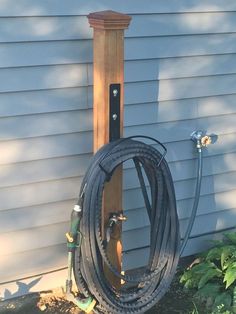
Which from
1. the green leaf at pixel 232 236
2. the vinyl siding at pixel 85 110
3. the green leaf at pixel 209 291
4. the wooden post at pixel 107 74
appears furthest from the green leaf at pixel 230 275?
the wooden post at pixel 107 74

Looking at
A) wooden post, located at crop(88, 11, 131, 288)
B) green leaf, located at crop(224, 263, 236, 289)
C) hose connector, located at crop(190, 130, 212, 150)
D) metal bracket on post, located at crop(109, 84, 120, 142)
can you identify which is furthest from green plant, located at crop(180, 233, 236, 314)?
metal bracket on post, located at crop(109, 84, 120, 142)

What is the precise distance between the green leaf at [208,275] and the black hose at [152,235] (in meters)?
0.31

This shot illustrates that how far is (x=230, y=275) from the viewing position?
364 cm

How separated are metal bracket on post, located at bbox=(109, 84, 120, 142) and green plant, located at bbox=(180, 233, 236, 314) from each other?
106cm

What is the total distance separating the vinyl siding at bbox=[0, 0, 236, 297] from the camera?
332cm

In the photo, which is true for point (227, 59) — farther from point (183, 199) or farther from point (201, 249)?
point (201, 249)

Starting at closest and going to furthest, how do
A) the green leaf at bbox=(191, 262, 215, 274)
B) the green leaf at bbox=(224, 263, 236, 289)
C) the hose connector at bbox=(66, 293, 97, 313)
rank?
1. the hose connector at bbox=(66, 293, 97, 313)
2. the green leaf at bbox=(224, 263, 236, 289)
3. the green leaf at bbox=(191, 262, 215, 274)

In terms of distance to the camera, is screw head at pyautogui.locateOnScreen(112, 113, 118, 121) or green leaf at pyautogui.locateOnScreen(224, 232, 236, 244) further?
green leaf at pyautogui.locateOnScreen(224, 232, 236, 244)

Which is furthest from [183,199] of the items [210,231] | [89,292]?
[89,292]

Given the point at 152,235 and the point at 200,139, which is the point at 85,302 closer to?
the point at 152,235

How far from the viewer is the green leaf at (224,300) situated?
3.64m

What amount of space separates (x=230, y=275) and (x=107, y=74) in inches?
52.3

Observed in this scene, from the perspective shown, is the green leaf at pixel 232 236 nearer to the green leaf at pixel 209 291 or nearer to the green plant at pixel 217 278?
the green plant at pixel 217 278

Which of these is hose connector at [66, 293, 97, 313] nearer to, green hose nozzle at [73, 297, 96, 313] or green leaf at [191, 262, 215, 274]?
green hose nozzle at [73, 297, 96, 313]
